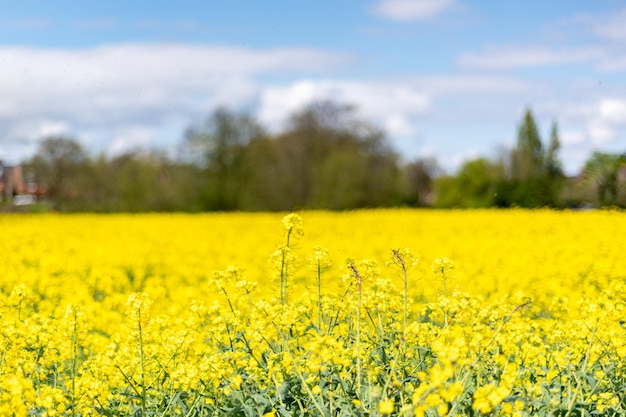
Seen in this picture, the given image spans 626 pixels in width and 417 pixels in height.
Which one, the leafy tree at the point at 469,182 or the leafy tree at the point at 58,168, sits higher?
the leafy tree at the point at 58,168

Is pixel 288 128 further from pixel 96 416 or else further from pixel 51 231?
pixel 96 416

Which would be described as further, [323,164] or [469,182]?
[469,182]

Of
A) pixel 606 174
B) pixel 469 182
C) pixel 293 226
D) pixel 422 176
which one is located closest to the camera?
pixel 293 226

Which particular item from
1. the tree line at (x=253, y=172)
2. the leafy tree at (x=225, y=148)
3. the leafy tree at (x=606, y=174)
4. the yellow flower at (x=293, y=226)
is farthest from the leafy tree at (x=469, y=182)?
the yellow flower at (x=293, y=226)

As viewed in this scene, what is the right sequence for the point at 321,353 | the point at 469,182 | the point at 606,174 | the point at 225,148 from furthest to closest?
the point at 469,182
the point at 225,148
the point at 606,174
the point at 321,353

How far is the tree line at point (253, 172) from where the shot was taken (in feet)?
137

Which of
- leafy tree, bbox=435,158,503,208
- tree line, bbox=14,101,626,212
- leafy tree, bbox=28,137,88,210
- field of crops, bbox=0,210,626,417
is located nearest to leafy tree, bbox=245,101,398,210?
tree line, bbox=14,101,626,212

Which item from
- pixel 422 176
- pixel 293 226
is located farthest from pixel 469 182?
pixel 293 226

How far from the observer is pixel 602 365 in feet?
14.3

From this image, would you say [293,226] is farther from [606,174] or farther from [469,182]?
[469,182]

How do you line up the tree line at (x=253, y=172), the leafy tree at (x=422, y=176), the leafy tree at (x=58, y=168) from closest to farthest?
the tree line at (x=253, y=172) < the leafy tree at (x=58, y=168) < the leafy tree at (x=422, y=176)

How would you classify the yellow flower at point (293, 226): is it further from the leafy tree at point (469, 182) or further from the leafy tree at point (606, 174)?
the leafy tree at point (469, 182)

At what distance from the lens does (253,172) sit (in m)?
44.3

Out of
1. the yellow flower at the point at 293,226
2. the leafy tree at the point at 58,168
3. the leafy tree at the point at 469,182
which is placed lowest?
the yellow flower at the point at 293,226
